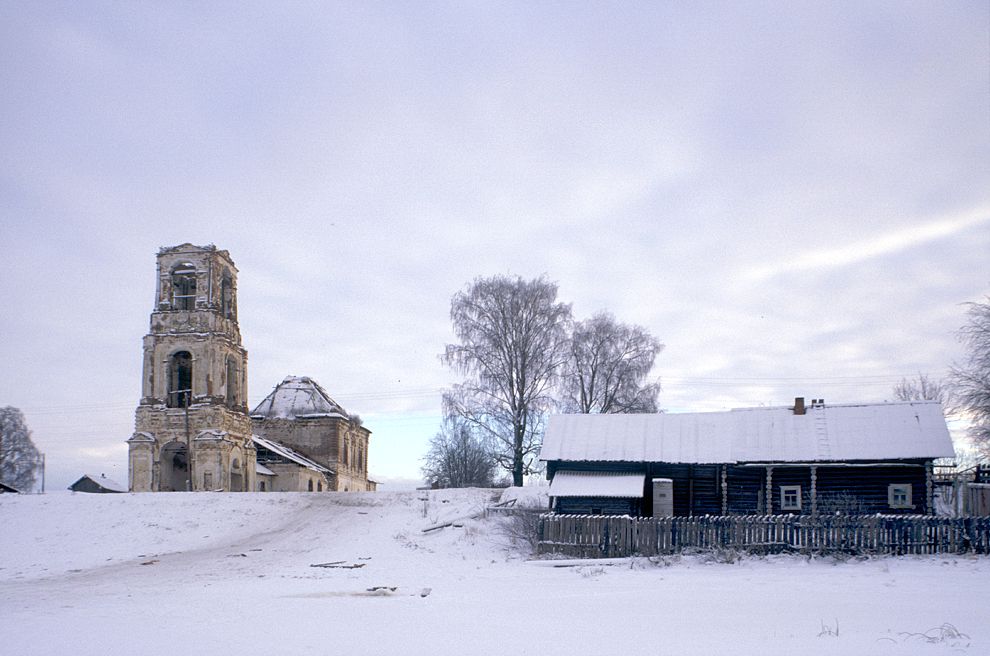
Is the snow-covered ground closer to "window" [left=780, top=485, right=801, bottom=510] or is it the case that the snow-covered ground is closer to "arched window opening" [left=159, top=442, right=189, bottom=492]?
"window" [left=780, top=485, right=801, bottom=510]

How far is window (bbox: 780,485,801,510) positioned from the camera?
28.3 m

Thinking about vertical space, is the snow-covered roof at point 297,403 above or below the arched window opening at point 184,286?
below

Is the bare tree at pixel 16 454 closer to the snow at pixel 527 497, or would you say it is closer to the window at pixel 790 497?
the snow at pixel 527 497

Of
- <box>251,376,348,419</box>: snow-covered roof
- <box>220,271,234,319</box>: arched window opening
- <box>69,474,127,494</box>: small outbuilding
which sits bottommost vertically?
<box>69,474,127,494</box>: small outbuilding

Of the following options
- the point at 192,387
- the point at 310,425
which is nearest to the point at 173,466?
the point at 192,387

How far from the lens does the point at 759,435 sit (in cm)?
2880

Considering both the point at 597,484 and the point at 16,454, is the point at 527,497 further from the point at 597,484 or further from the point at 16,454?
the point at 16,454

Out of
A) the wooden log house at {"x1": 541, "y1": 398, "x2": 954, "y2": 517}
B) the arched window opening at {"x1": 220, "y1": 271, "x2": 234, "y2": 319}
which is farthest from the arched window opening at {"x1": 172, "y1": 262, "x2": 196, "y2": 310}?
the wooden log house at {"x1": 541, "y1": 398, "x2": 954, "y2": 517}

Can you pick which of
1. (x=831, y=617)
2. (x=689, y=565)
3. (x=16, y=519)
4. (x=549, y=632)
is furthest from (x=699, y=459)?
(x=16, y=519)

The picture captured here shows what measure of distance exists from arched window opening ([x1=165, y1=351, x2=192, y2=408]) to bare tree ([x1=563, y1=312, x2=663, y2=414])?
66.4ft

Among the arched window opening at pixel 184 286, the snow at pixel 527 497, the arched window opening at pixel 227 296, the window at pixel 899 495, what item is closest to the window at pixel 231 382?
the arched window opening at pixel 227 296

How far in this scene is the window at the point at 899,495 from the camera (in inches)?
1066

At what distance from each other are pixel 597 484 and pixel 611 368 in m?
15.3

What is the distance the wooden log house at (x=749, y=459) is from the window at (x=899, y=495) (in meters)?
0.03
